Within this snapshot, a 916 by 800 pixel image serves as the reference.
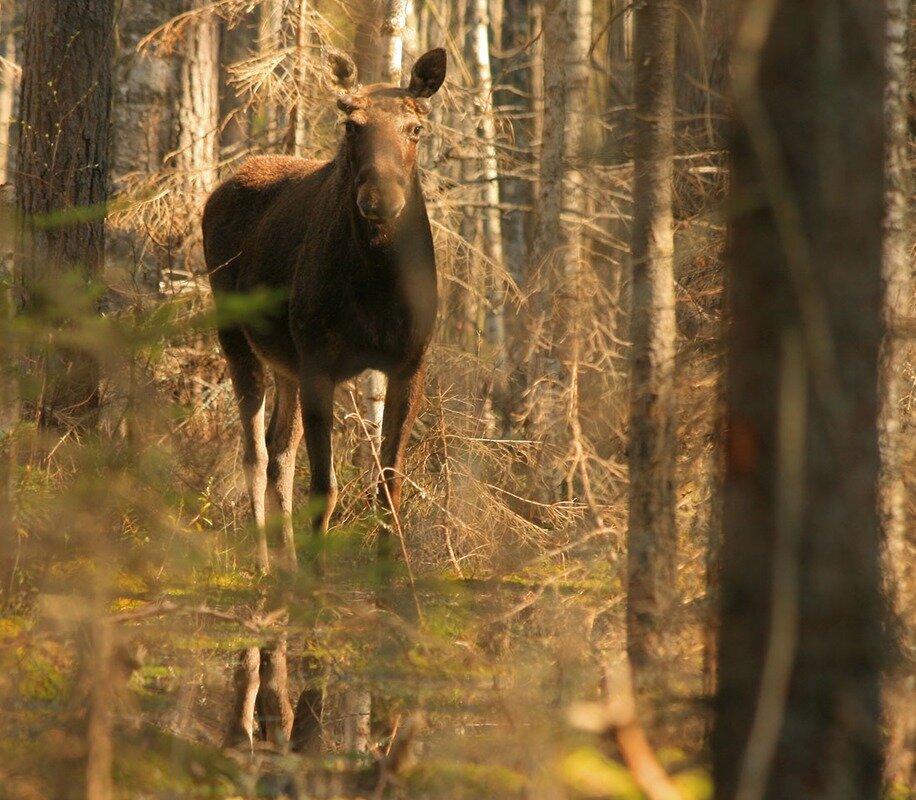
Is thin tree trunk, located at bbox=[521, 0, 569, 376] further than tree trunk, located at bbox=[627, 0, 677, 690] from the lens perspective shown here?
Yes

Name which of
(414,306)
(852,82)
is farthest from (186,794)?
(414,306)

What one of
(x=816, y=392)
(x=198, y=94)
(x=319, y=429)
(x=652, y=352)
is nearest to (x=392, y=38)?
(x=319, y=429)

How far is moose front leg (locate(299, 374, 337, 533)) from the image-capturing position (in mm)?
8836

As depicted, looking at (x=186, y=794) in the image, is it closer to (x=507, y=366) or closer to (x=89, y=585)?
(x=89, y=585)

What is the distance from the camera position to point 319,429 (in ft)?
29.4

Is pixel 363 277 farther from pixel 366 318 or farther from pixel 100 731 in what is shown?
pixel 100 731

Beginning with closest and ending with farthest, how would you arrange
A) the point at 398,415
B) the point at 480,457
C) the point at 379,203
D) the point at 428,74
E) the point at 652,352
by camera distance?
the point at 652,352 → the point at 379,203 → the point at 428,74 → the point at 398,415 → the point at 480,457

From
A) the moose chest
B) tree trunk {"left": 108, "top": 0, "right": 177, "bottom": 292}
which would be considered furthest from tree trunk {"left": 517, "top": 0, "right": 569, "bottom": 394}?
tree trunk {"left": 108, "top": 0, "right": 177, "bottom": 292}

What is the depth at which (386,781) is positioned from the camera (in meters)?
4.29

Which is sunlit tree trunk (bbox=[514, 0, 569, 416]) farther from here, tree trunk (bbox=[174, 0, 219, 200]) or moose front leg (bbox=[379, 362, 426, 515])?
tree trunk (bbox=[174, 0, 219, 200])

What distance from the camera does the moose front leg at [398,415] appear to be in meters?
8.88

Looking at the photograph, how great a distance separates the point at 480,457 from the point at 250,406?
186cm

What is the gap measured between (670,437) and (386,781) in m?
1.71

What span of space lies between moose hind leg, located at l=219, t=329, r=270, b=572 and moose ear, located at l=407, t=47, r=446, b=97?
2.62 meters
